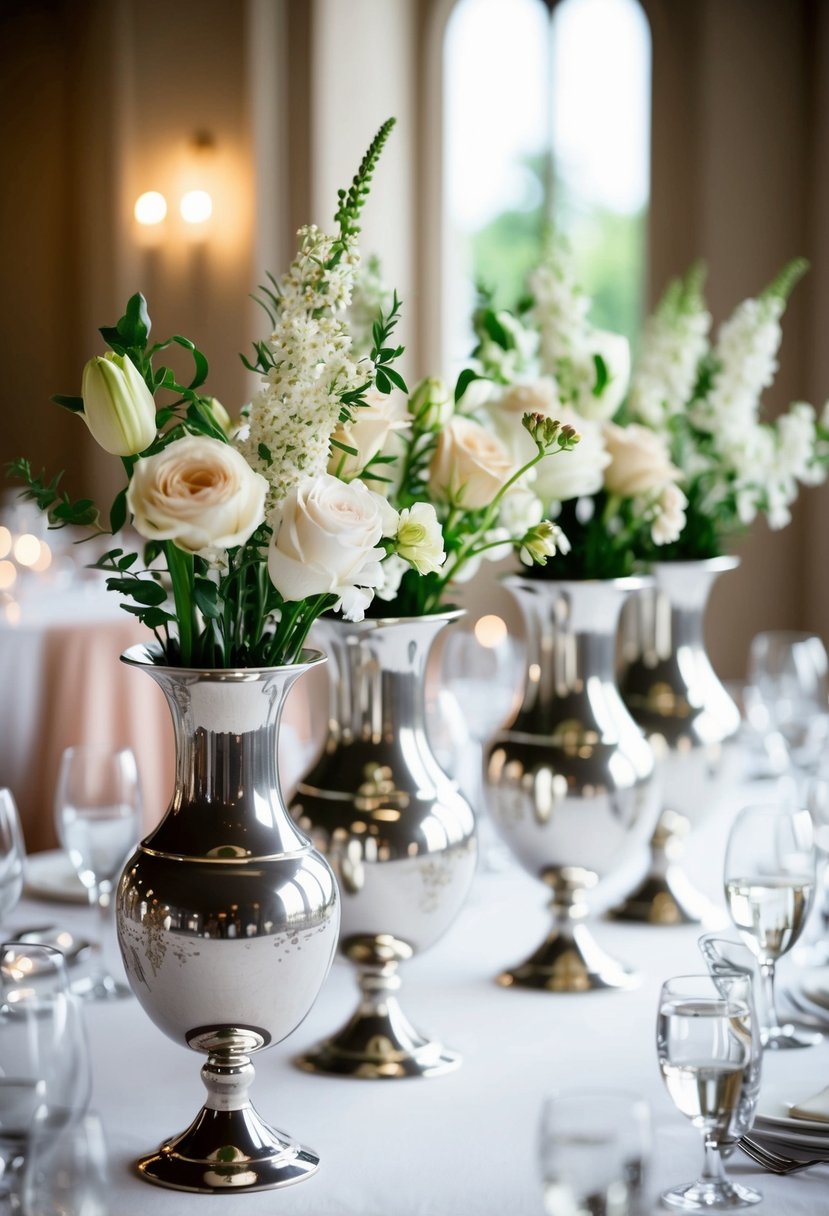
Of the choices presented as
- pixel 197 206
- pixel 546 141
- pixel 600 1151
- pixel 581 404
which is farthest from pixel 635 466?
pixel 546 141

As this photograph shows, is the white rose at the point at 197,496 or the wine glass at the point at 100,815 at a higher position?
the white rose at the point at 197,496

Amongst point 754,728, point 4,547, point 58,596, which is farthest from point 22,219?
point 754,728

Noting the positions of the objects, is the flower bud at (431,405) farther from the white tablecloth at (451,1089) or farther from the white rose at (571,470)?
the white tablecloth at (451,1089)

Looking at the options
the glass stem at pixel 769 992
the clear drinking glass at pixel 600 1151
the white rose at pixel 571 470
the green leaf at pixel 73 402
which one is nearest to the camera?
the clear drinking glass at pixel 600 1151

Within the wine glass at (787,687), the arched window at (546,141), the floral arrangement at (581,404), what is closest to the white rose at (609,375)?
the floral arrangement at (581,404)

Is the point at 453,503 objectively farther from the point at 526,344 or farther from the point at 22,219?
the point at 22,219

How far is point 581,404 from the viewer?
62.9 inches

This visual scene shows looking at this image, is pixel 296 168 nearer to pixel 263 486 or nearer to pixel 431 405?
pixel 431 405

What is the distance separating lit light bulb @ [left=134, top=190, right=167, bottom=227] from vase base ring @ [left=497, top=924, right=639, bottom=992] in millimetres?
6319

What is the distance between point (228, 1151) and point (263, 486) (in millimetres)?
475

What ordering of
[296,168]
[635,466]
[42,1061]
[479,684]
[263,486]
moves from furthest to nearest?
1. [296,168]
2. [479,684]
3. [635,466]
4. [263,486]
5. [42,1061]

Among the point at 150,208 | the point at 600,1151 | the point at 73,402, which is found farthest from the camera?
the point at 150,208

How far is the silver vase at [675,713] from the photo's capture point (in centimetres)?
167

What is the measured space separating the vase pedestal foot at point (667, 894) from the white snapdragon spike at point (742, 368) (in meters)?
0.47
